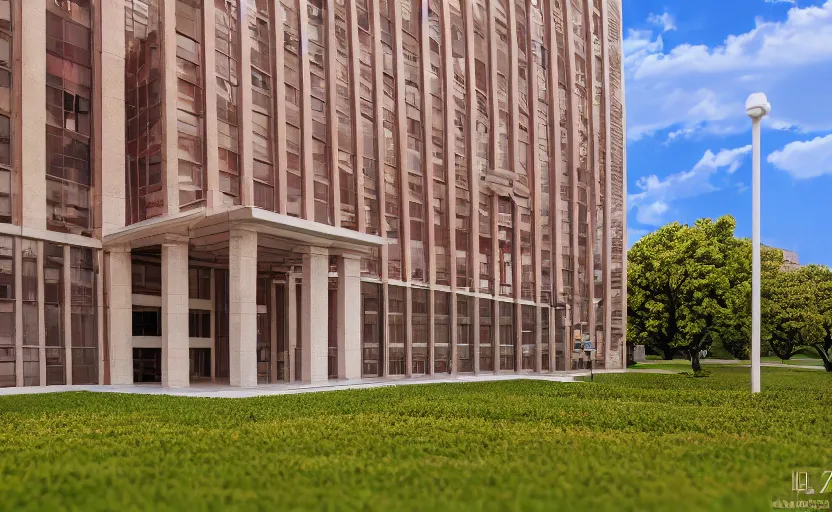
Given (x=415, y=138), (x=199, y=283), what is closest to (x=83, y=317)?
(x=199, y=283)

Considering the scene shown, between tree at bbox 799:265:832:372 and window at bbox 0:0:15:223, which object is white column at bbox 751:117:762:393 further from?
tree at bbox 799:265:832:372

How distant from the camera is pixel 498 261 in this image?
4056cm

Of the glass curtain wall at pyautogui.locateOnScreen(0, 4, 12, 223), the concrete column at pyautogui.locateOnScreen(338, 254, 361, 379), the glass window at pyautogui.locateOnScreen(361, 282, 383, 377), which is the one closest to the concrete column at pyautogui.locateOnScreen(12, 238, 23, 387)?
the glass curtain wall at pyautogui.locateOnScreen(0, 4, 12, 223)

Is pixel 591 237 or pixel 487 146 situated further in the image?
pixel 591 237

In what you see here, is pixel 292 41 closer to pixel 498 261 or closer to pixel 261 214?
pixel 261 214

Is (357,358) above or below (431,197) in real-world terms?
below

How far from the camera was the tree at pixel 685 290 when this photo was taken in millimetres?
49125

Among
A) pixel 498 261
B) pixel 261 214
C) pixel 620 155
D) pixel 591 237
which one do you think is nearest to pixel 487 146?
pixel 498 261

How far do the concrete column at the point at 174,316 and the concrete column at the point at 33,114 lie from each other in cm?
433

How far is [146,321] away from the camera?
26.0m

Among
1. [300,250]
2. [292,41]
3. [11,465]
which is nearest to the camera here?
[11,465]

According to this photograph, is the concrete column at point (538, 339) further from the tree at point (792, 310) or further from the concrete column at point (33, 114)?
the concrete column at point (33, 114)

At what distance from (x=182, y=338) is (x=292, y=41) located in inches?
550

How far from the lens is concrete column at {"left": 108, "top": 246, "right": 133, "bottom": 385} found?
24516 mm
